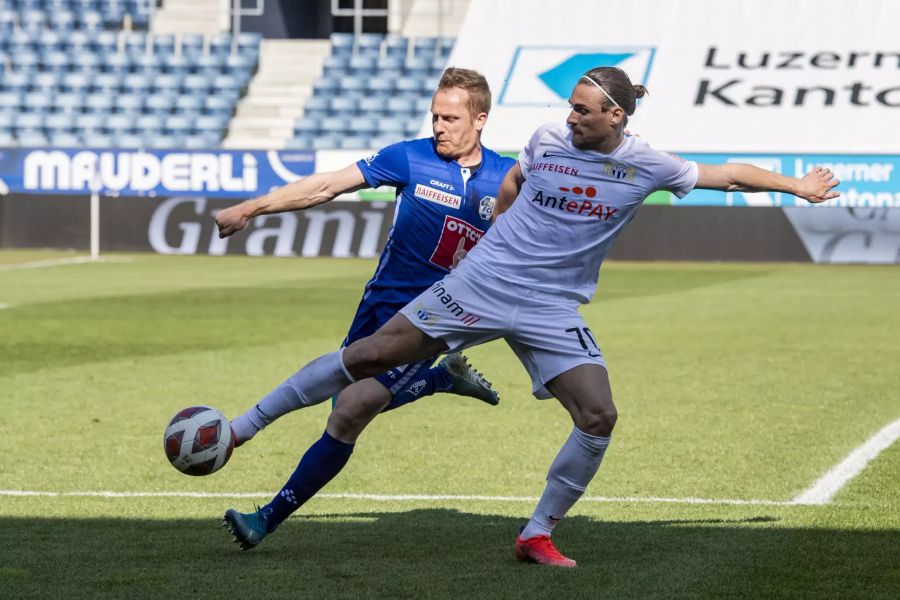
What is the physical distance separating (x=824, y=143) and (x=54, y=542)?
27.0 m

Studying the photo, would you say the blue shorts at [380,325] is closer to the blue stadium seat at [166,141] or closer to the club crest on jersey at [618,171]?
the club crest on jersey at [618,171]

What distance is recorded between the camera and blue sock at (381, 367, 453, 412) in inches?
240

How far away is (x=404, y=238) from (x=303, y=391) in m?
0.82

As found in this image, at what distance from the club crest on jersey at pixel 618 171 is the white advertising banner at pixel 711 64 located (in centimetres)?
2530

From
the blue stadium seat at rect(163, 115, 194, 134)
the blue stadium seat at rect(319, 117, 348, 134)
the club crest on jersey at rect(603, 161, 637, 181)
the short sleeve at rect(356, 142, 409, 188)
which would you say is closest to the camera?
the club crest on jersey at rect(603, 161, 637, 181)

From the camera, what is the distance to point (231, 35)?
36.0 m

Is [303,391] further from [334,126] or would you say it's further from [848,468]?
[334,126]

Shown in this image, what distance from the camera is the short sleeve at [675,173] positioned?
5.68 m

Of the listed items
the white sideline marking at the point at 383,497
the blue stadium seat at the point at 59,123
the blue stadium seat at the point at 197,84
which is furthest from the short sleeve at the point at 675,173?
the blue stadium seat at the point at 197,84

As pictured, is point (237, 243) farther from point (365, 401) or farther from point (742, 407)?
point (365, 401)

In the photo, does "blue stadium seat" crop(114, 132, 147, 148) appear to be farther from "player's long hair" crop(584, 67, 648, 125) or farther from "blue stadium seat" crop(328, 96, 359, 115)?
"player's long hair" crop(584, 67, 648, 125)

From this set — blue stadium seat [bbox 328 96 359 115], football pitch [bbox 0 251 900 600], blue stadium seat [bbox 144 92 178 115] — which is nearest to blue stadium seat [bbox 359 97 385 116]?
blue stadium seat [bbox 328 96 359 115]

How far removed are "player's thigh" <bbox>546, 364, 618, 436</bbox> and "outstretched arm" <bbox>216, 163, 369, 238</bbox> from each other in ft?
3.80

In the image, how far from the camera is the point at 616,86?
18.2 feet
